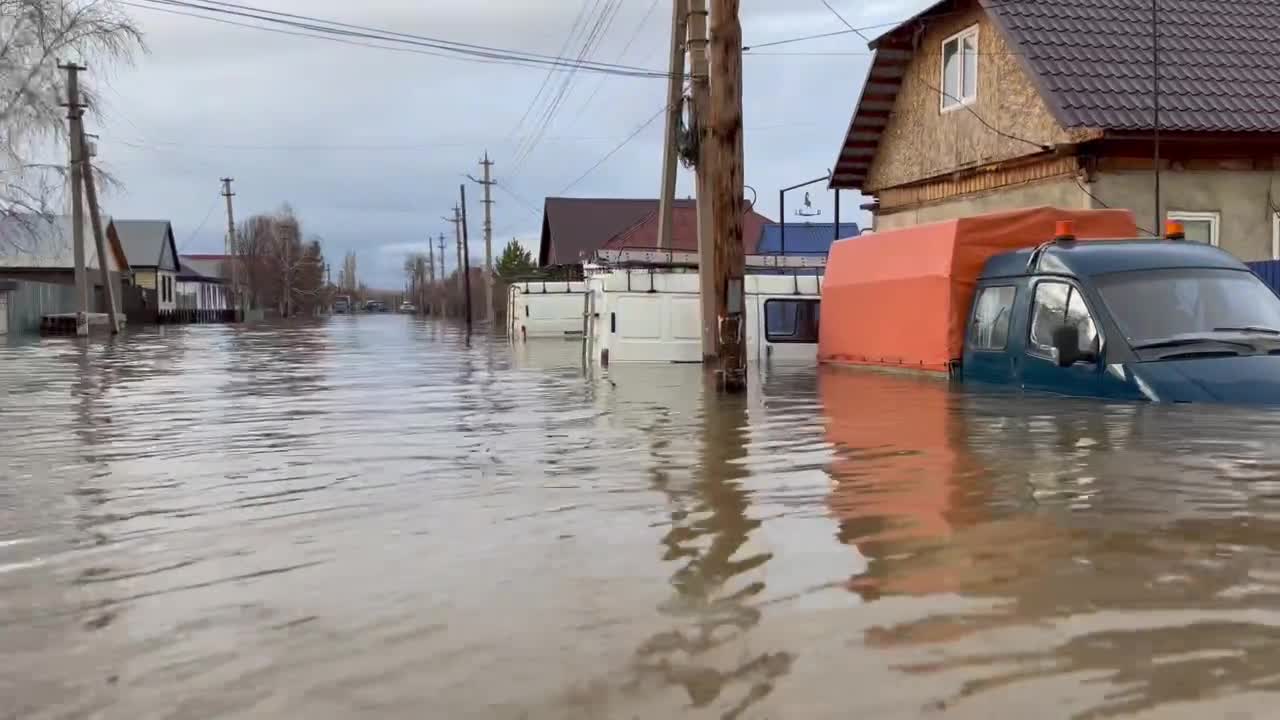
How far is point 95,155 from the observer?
47500 mm

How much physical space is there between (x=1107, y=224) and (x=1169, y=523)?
28.1 feet

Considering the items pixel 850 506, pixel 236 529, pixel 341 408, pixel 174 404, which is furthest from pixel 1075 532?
pixel 174 404

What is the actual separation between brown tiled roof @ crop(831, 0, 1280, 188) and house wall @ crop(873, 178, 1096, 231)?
1424 mm

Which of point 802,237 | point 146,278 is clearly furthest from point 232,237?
point 802,237

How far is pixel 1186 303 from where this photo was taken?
10711mm

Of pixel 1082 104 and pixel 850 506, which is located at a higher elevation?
pixel 1082 104

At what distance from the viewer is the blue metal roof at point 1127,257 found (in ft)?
35.9

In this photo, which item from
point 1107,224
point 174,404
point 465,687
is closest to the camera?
point 465,687

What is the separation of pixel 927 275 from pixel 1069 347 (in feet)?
10.8

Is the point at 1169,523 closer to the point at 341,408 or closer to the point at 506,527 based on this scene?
the point at 506,527

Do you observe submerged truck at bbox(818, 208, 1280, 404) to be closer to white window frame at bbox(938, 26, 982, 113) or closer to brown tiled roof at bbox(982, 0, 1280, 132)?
brown tiled roof at bbox(982, 0, 1280, 132)

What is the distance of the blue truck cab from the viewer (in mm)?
9969

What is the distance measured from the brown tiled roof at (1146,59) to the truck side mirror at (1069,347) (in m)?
8.22

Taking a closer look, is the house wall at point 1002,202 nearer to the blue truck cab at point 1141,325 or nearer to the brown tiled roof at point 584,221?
the blue truck cab at point 1141,325
